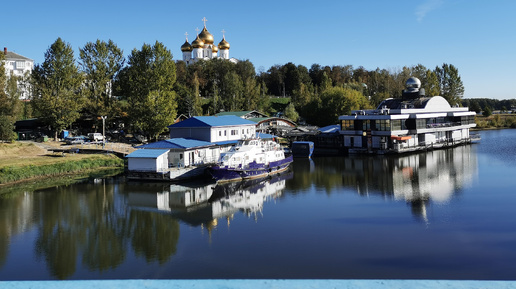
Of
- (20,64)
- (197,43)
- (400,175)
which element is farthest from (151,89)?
(20,64)

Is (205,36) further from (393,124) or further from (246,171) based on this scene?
(246,171)

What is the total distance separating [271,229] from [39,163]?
2906 centimetres

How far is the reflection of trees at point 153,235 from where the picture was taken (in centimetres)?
2019

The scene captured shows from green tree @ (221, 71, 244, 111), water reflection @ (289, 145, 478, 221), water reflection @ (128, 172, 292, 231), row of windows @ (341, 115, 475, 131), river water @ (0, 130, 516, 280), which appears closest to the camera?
river water @ (0, 130, 516, 280)

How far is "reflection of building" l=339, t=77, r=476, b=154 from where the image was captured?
5634 cm

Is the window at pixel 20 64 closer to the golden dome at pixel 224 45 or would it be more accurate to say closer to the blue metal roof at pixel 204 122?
the golden dome at pixel 224 45

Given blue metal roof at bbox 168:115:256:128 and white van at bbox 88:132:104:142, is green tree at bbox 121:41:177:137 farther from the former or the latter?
Result: blue metal roof at bbox 168:115:256:128

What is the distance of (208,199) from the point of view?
32.1 metres

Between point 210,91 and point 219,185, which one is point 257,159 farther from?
point 210,91

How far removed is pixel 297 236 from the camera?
22.2 meters

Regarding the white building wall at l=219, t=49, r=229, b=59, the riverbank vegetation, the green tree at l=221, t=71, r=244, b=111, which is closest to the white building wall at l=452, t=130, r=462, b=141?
the green tree at l=221, t=71, r=244, b=111

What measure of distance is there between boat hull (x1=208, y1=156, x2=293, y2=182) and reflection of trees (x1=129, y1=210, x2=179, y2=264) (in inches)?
388
